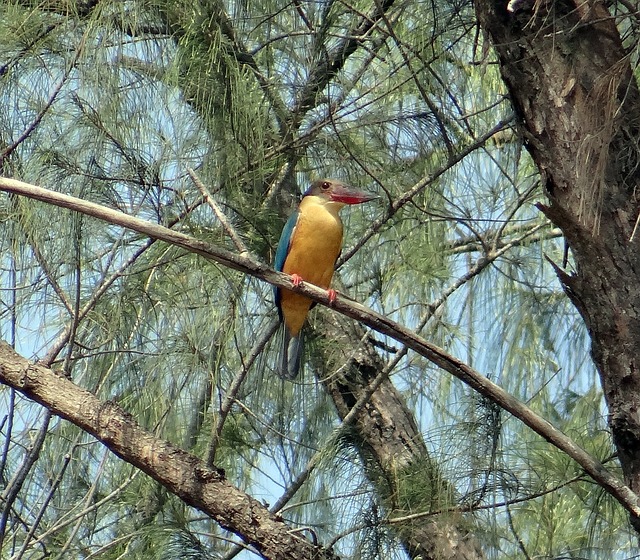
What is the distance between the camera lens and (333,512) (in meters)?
2.71

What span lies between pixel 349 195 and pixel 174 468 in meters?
1.38

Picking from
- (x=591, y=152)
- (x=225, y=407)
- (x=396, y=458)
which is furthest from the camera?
(x=396, y=458)

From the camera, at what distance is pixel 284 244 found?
10.3 feet

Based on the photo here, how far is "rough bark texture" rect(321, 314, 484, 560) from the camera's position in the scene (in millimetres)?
2326

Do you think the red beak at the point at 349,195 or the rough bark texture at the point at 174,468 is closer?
the rough bark texture at the point at 174,468

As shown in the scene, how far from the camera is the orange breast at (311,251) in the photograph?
3254 millimetres

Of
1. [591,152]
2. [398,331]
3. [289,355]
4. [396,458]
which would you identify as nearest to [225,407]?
[398,331]

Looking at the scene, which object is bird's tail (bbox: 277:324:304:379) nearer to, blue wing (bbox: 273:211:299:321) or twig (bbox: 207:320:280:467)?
blue wing (bbox: 273:211:299:321)

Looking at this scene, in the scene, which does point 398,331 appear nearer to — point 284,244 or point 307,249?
point 284,244

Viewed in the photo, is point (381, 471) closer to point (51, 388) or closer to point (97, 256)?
point (51, 388)

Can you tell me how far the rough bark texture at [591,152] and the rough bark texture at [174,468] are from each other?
0.77m

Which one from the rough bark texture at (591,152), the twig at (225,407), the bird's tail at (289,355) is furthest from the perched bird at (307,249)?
the rough bark texture at (591,152)

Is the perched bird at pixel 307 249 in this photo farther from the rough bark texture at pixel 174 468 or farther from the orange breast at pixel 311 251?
the rough bark texture at pixel 174 468

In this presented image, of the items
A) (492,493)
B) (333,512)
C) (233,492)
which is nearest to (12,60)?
(233,492)
